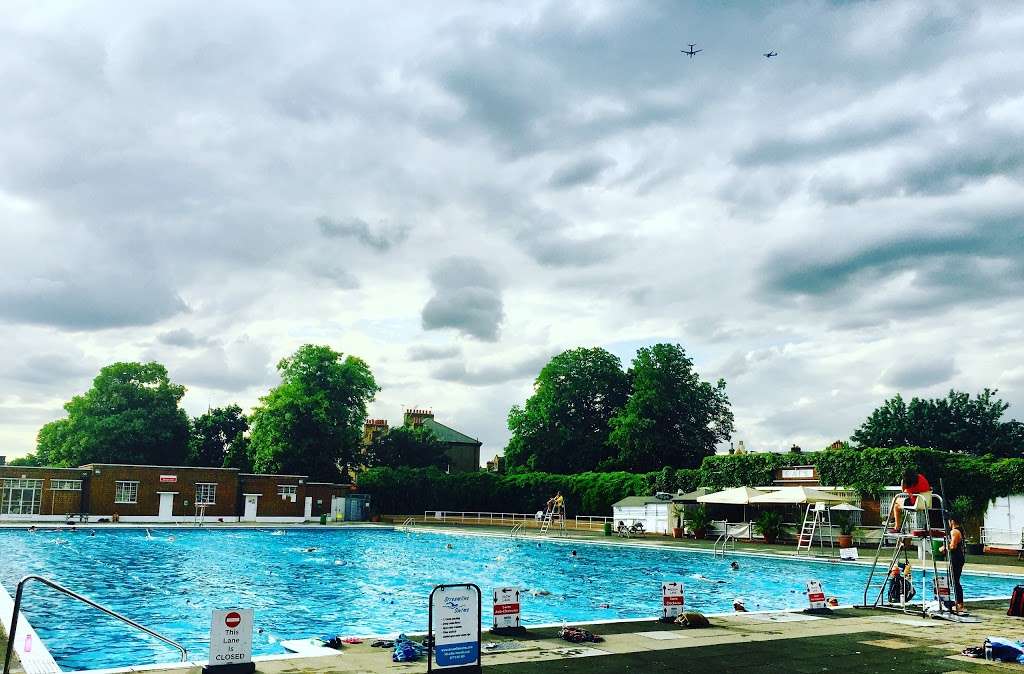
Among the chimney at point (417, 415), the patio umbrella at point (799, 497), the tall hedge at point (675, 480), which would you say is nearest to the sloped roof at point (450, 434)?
the chimney at point (417, 415)

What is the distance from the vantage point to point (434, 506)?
63.6m

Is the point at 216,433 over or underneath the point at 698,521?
over

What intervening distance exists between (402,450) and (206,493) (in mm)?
20928

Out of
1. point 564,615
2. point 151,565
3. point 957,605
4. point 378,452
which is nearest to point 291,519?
point 378,452

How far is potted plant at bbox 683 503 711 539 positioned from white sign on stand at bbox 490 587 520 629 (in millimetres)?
30673

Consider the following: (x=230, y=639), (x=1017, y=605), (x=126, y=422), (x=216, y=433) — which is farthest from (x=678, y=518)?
(x=216, y=433)

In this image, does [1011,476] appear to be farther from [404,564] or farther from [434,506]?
[434,506]

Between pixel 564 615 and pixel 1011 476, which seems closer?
pixel 564 615

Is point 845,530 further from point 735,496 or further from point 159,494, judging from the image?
point 159,494

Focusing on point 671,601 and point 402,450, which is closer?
point 671,601

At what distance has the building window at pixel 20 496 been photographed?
172 ft

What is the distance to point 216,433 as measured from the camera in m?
79.5

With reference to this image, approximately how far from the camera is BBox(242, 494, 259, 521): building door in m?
60.0

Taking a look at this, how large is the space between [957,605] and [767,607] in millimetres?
6491
